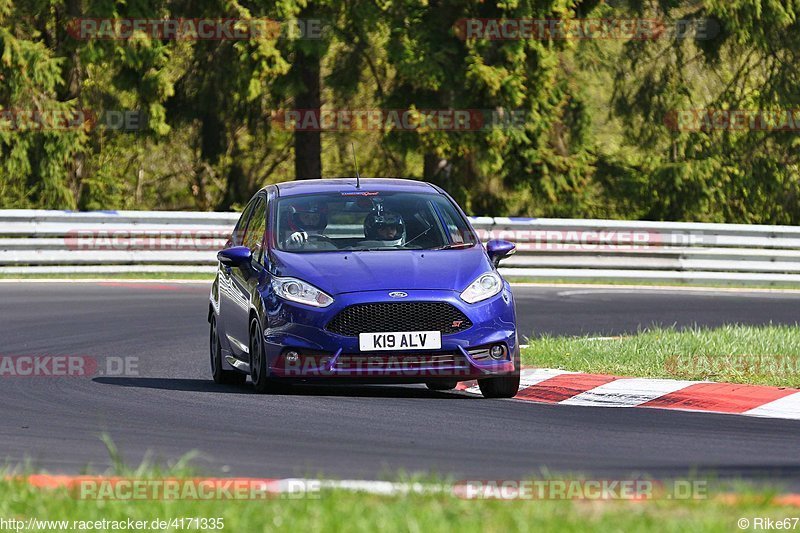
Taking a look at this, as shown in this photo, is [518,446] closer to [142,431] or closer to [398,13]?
[142,431]

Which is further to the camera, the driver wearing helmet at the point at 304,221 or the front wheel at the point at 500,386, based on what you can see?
the driver wearing helmet at the point at 304,221

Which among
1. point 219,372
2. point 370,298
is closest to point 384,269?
point 370,298

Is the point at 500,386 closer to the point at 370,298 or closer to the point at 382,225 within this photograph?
the point at 370,298

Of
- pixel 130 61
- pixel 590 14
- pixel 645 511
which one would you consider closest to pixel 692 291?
pixel 590 14

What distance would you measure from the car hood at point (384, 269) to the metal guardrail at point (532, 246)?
12577 millimetres

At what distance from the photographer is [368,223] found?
1174 centimetres

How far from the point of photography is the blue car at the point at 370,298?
34.7 feet

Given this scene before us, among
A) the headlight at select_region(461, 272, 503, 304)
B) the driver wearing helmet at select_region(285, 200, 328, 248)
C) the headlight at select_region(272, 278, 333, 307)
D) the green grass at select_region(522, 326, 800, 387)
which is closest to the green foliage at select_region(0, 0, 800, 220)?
the green grass at select_region(522, 326, 800, 387)

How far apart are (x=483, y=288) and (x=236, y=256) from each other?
6.53 ft

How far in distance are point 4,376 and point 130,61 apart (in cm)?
1561
